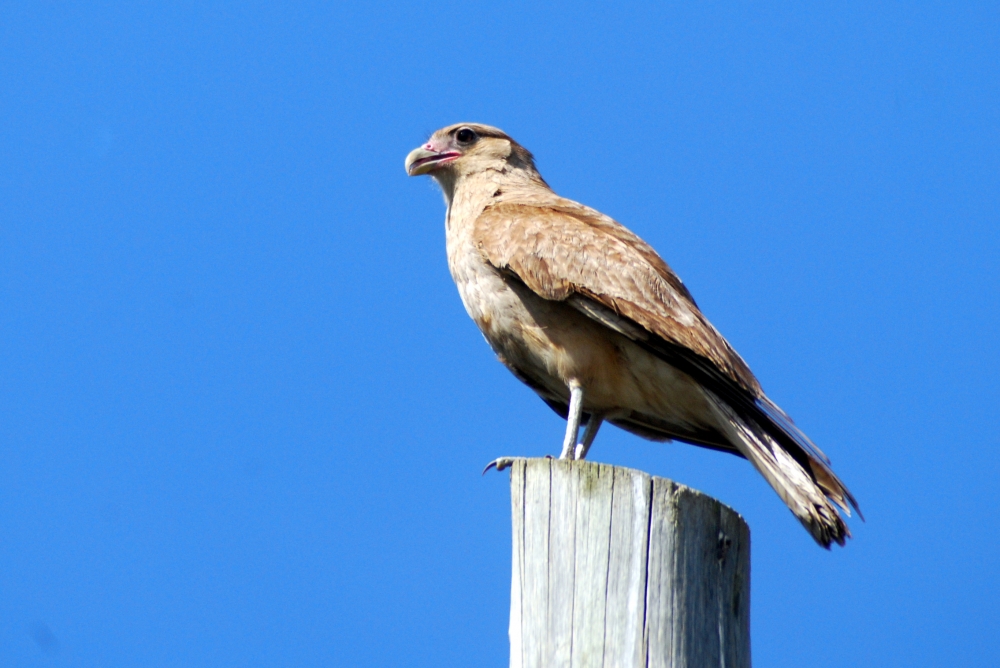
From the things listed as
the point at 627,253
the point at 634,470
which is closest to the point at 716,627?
the point at 634,470

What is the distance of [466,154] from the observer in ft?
22.4

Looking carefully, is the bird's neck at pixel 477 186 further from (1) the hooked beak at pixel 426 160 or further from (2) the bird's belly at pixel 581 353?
(2) the bird's belly at pixel 581 353

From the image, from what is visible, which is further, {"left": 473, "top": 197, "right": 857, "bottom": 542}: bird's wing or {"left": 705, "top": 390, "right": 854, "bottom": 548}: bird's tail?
{"left": 473, "top": 197, "right": 857, "bottom": 542}: bird's wing

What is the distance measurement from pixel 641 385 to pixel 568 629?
7.18 feet

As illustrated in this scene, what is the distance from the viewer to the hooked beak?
6.82m

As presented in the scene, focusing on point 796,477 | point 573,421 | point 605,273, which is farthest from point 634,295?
point 796,477

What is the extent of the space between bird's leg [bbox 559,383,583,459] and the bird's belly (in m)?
0.04

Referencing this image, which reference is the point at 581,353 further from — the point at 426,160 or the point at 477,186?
the point at 426,160

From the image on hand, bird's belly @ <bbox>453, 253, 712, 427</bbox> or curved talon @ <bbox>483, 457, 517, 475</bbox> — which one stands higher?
bird's belly @ <bbox>453, 253, 712, 427</bbox>

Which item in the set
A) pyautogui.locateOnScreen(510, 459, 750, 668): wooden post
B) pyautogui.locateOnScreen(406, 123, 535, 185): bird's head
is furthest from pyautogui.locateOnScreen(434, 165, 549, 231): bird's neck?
pyautogui.locateOnScreen(510, 459, 750, 668): wooden post

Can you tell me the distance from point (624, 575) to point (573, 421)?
189cm

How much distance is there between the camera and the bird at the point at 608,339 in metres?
4.98

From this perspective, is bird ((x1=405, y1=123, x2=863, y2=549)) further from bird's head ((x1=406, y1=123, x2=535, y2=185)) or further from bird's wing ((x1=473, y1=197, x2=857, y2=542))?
bird's head ((x1=406, y1=123, x2=535, y2=185))

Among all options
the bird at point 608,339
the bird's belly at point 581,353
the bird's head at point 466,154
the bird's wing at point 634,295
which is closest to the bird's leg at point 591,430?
the bird at point 608,339
